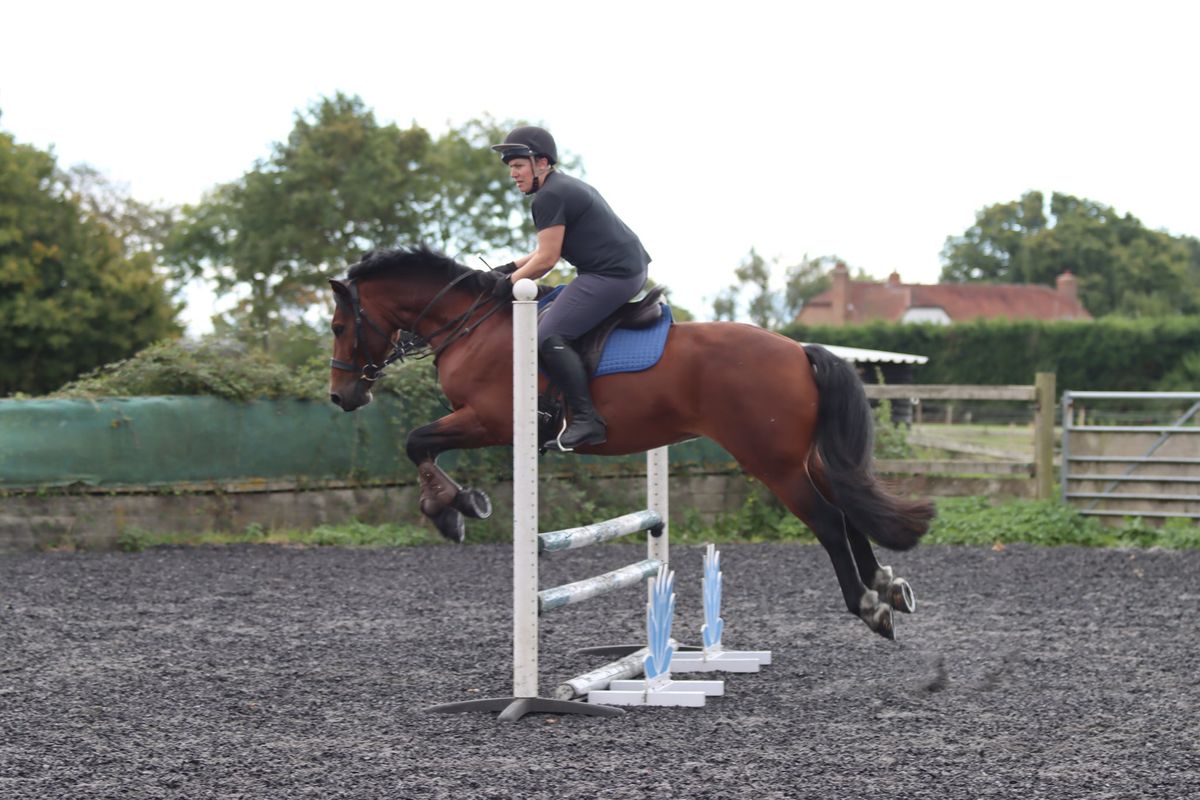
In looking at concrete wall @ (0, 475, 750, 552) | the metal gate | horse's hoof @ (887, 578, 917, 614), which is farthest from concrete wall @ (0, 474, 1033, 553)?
horse's hoof @ (887, 578, 917, 614)

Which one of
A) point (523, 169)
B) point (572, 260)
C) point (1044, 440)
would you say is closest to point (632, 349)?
point (572, 260)

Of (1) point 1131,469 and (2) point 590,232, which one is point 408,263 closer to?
(2) point 590,232

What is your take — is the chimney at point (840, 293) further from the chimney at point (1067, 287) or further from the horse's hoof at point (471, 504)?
the horse's hoof at point (471, 504)

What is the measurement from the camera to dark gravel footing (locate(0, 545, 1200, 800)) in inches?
164

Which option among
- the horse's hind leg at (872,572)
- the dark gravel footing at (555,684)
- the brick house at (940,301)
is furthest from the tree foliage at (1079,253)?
the horse's hind leg at (872,572)

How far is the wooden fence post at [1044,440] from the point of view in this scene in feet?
41.9

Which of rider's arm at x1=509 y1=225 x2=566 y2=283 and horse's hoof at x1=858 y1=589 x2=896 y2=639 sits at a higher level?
rider's arm at x1=509 y1=225 x2=566 y2=283

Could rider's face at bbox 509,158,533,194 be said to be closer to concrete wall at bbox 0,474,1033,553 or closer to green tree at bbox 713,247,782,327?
concrete wall at bbox 0,474,1033,553

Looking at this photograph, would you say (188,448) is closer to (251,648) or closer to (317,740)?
(251,648)

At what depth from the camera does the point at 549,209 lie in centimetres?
554

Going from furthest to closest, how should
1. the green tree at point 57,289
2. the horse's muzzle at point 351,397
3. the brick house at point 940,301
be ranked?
the brick house at point 940,301 → the green tree at point 57,289 → the horse's muzzle at point 351,397

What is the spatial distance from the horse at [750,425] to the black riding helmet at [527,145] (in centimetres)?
80

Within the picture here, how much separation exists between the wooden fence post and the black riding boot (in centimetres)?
843

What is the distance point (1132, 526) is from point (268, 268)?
33.9m
